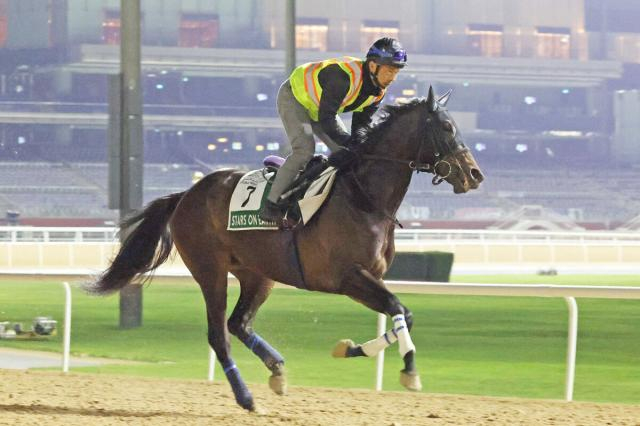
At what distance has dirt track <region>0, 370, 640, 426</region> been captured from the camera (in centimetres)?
509

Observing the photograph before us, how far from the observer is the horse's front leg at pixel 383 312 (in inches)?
182

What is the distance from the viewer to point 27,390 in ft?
20.3

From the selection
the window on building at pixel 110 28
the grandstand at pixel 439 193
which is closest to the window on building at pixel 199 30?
the window on building at pixel 110 28

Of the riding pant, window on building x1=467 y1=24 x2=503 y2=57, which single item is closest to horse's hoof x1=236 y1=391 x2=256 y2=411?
the riding pant

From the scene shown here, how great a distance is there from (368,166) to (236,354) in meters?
3.15

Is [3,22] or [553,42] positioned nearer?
[3,22]

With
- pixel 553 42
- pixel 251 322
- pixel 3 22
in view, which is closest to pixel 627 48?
pixel 553 42

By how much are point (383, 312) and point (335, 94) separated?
0.91 m

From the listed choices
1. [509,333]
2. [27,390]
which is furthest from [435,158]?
[509,333]

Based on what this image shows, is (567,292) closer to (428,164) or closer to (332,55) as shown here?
(428,164)

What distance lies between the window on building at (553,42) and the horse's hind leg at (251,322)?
55058mm

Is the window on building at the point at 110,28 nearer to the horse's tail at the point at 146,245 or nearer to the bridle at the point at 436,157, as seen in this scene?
the horse's tail at the point at 146,245

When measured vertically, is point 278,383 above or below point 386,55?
below

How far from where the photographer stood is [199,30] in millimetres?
55906
